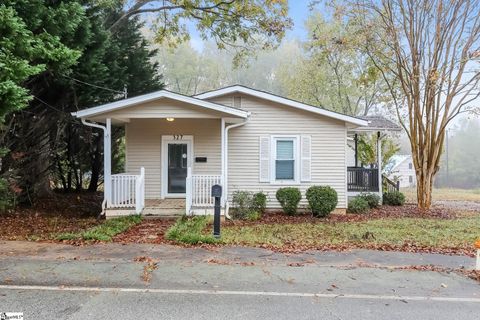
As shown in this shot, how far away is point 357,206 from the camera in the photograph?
1294 cm

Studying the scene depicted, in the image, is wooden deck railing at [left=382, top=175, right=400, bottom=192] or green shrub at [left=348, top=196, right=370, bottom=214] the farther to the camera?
wooden deck railing at [left=382, top=175, right=400, bottom=192]

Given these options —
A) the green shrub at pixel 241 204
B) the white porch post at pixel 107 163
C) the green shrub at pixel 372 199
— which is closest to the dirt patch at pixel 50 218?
the white porch post at pixel 107 163

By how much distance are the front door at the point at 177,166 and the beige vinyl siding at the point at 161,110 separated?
6.92 feet

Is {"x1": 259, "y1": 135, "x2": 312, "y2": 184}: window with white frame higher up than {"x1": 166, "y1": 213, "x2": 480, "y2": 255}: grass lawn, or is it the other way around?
{"x1": 259, "y1": 135, "x2": 312, "y2": 184}: window with white frame

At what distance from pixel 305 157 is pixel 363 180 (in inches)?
Answer: 149

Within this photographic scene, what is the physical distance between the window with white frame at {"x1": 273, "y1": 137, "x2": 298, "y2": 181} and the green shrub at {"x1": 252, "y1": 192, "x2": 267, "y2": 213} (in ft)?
3.07

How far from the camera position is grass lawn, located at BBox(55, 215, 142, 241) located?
24.2 ft

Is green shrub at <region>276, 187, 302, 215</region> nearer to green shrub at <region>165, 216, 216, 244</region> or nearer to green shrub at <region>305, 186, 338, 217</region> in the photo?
green shrub at <region>305, 186, 338, 217</region>

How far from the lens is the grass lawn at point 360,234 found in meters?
7.41

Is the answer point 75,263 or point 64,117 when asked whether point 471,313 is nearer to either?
point 75,263

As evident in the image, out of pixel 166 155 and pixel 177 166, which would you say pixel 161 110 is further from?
pixel 177 166

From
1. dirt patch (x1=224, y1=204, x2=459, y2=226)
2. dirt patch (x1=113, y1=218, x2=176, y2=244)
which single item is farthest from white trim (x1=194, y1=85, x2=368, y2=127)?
dirt patch (x1=113, y1=218, x2=176, y2=244)

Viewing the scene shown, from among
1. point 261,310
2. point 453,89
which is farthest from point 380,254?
point 453,89

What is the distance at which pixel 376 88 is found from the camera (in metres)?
27.2
